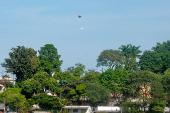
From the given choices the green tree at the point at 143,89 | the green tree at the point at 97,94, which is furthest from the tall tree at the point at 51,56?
the green tree at the point at 143,89

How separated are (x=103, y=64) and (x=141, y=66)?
15597 mm

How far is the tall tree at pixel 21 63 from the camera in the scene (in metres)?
71.2

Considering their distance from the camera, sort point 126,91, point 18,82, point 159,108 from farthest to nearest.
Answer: point 18,82
point 126,91
point 159,108

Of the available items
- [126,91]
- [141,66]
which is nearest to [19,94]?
[126,91]

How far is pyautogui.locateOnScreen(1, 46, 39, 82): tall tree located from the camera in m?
71.2

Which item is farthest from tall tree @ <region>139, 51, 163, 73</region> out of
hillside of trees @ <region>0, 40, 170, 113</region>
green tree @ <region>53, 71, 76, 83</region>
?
green tree @ <region>53, 71, 76, 83</region>

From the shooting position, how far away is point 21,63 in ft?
235

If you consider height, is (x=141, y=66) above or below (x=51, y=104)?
above

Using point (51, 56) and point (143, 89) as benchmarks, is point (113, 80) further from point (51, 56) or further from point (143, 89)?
point (51, 56)

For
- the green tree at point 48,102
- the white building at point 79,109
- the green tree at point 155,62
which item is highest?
the green tree at point 155,62

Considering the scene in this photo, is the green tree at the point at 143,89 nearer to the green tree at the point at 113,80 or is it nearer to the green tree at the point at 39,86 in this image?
the green tree at the point at 113,80

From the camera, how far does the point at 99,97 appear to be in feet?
206

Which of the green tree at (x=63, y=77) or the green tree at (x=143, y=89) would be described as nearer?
the green tree at (x=143, y=89)

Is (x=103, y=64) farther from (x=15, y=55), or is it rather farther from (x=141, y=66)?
(x=15, y=55)
